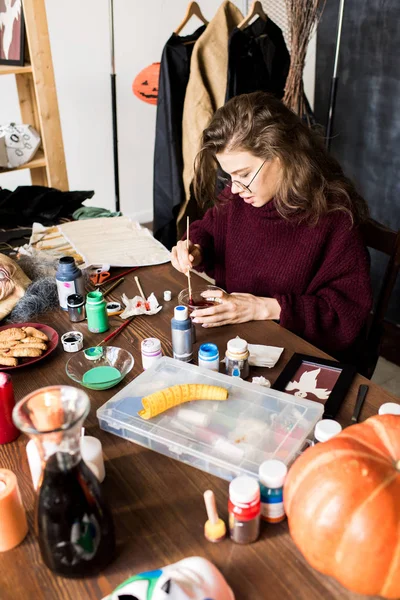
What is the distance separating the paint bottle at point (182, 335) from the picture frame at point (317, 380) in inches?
8.8

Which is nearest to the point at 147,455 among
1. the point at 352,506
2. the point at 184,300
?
the point at 352,506

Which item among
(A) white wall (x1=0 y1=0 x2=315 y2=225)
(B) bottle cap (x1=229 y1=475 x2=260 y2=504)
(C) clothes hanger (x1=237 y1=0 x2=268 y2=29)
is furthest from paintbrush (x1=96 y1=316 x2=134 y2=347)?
(A) white wall (x1=0 y1=0 x2=315 y2=225)

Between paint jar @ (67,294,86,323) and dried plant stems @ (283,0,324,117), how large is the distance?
1.52 meters

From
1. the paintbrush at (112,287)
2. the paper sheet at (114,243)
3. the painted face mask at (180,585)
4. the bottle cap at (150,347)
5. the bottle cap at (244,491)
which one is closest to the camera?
the painted face mask at (180,585)

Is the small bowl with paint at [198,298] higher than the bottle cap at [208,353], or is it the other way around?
the bottle cap at [208,353]

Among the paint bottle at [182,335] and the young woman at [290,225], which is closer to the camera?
the paint bottle at [182,335]

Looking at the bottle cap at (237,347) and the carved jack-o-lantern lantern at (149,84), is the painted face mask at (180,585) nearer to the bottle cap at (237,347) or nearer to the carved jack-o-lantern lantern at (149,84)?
the bottle cap at (237,347)

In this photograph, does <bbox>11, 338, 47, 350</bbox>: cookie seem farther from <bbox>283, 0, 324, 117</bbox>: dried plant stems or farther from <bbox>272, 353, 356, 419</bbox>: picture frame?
<bbox>283, 0, 324, 117</bbox>: dried plant stems

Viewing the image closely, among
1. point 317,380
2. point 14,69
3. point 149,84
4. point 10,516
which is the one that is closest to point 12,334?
point 10,516

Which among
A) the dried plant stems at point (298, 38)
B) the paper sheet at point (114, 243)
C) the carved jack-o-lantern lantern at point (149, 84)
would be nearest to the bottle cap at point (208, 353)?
the paper sheet at point (114, 243)

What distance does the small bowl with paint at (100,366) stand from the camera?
4.09ft

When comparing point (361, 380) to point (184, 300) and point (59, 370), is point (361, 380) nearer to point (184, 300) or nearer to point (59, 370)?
point (184, 300)

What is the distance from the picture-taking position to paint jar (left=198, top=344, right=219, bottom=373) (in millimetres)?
1229

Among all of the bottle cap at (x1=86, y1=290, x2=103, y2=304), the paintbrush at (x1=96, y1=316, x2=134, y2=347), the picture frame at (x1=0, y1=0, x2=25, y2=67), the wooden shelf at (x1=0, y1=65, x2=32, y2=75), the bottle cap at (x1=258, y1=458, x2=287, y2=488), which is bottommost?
the paintbrush at (x1=96, y1=316, x2=134, y2=347)
